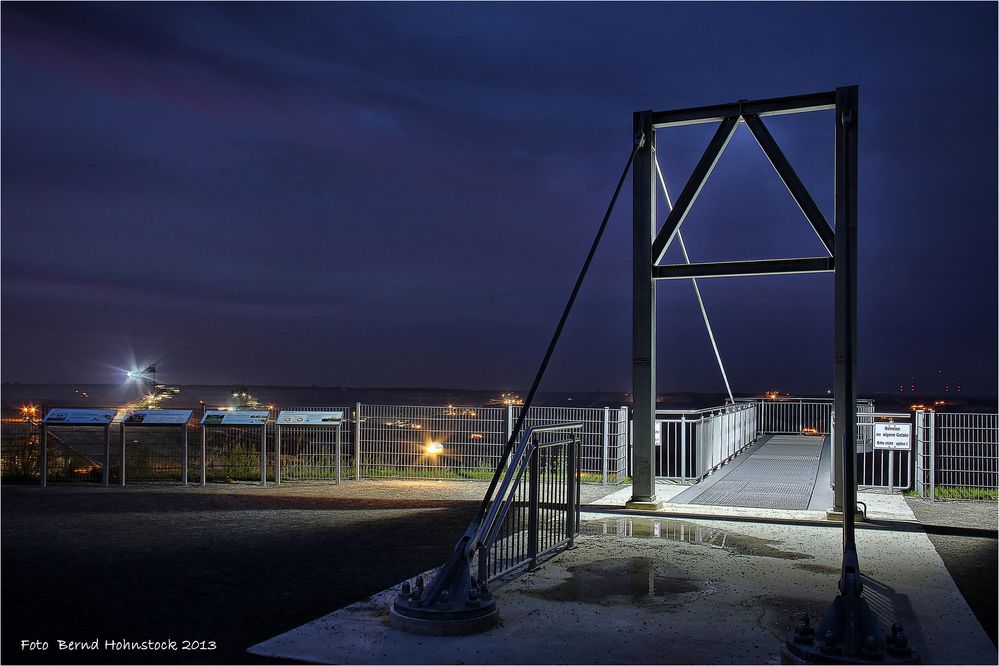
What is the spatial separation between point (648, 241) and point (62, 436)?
12.2m

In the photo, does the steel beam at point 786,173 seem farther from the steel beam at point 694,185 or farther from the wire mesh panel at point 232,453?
the wire mesh panel at point 232,453

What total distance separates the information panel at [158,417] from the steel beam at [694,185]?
352 inches

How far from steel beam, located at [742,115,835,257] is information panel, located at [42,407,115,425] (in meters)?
11.8

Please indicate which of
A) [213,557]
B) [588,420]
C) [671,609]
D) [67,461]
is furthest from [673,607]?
[67,461]

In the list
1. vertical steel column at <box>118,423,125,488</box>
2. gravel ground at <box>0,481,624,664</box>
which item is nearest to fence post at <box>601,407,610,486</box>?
gravel ground at <box>0,481,624,664</box>

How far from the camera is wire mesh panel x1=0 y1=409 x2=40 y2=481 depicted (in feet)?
51.3

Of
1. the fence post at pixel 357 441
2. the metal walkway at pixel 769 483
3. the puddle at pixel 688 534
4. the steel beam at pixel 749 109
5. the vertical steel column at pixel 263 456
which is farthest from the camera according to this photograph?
the fence post at pixel 357 441

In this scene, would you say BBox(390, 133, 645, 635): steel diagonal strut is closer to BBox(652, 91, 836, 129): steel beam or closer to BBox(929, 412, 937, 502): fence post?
BBox(652, 91, 836, 129): steel beam

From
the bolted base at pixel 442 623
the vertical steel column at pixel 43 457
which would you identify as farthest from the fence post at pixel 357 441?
the bolted base at pixel 442 623

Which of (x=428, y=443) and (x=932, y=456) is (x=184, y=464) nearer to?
(x=428, y=443)

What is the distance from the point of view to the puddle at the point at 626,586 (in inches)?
261

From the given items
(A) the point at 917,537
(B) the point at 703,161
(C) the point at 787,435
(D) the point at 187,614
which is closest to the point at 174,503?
(D) the point at 187,614

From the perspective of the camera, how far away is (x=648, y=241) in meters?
12.0

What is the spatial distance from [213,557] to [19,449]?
31.9 feet
